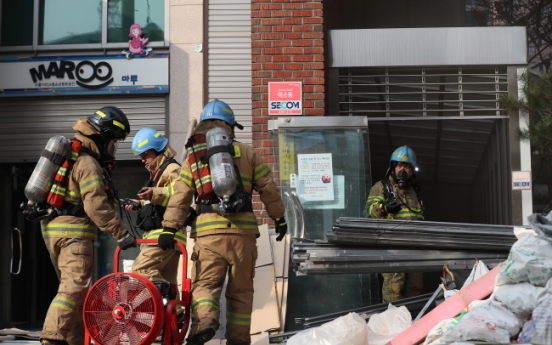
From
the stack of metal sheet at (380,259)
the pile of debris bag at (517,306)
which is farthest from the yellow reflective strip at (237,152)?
the pile of debris bag at (517,306)

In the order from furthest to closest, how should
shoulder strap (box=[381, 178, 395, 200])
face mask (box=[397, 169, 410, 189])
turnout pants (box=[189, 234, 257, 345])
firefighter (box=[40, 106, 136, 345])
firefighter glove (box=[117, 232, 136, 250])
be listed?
1. face mask (box=[397, 169, 410, 189])
2. shoulder strap (box=[381, 178, 395, 200])
3. firefighter glove (box=[117, 232, 136, 250])
4. firefighter (box=[40, 106, 136, 345])
5. turnout pants (box=[189, 234, 257, 345])

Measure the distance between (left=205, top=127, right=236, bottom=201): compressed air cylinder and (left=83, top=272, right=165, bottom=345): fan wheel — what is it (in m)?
0.91

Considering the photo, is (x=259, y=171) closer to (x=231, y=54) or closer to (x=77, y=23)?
(x=231, y=54)

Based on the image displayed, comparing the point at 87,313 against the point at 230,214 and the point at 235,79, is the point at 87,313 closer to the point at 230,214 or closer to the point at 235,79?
the point at 230,214

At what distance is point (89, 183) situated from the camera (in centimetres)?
757

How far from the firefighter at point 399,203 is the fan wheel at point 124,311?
3.40 meters

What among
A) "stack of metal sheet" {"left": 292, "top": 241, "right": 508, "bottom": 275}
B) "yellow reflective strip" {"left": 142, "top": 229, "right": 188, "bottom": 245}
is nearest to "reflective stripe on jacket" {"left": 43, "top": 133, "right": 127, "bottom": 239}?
"yellow reflective strip" {"left": 142, "top": 229, "right": 188, "bottom": 245}

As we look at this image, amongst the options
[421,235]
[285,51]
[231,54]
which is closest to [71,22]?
[231,54]

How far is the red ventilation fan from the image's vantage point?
6.66m

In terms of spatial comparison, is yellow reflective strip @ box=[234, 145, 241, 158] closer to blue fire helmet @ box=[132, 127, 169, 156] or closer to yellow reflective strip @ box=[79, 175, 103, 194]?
yellow reflective strip @ box=[79, 175, 103, 194]

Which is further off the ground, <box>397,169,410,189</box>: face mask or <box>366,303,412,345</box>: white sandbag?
<box>397,169,410,189</box>: face mask

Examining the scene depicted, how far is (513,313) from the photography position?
5.64 meters

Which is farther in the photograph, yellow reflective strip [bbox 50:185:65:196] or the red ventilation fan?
yellow reflective strip [bbox 50:185:65:196]

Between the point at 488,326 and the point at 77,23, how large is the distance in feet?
24.2
